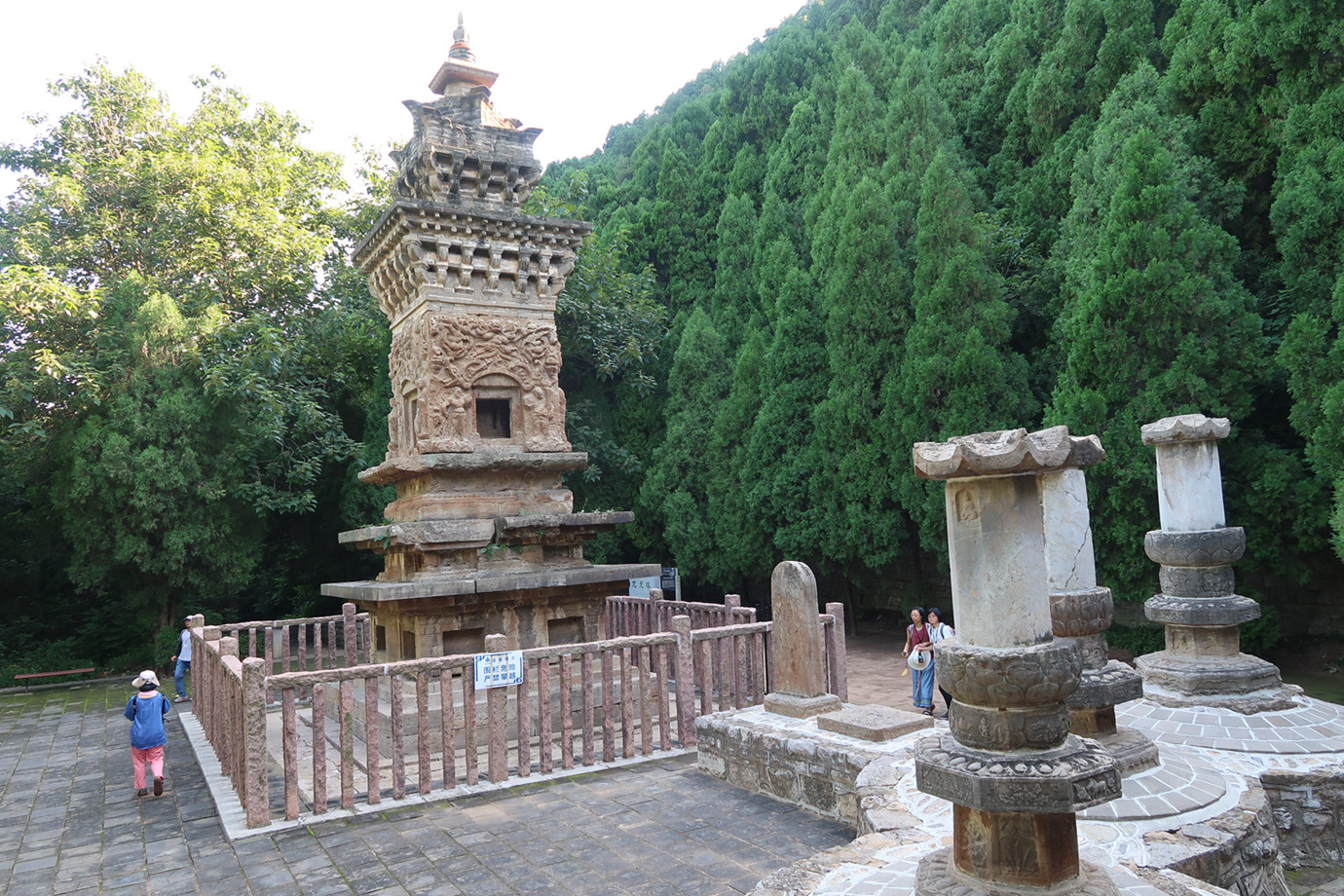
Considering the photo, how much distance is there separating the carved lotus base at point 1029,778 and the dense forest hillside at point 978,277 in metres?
7.76

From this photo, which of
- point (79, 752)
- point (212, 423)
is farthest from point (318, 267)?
point (79, 752)

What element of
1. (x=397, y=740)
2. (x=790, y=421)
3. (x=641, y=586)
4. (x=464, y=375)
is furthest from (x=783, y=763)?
(x=790, y=421)

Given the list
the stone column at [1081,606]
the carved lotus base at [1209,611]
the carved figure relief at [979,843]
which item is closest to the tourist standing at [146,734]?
the carved figure relief at [979,843]

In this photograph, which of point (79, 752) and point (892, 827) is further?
point (79, 752)

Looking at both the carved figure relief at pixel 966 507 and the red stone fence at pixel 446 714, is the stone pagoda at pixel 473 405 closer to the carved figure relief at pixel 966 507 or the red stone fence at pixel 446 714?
the red stone fence at pixel 446 714

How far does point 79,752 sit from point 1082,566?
984 centimetres

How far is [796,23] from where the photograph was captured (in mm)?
20953

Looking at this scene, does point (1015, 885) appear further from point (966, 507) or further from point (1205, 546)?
point (1205, 546)

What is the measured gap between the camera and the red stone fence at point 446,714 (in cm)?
592

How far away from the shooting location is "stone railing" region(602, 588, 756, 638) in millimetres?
9516

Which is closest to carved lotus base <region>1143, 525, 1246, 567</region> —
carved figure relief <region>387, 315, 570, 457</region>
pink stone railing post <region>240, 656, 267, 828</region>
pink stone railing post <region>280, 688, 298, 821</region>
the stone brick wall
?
the stone brick wall

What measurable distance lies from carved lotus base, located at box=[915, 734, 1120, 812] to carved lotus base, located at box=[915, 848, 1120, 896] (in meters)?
0.26

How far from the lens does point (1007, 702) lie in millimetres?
3037

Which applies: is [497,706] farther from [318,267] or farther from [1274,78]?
[318,267]
